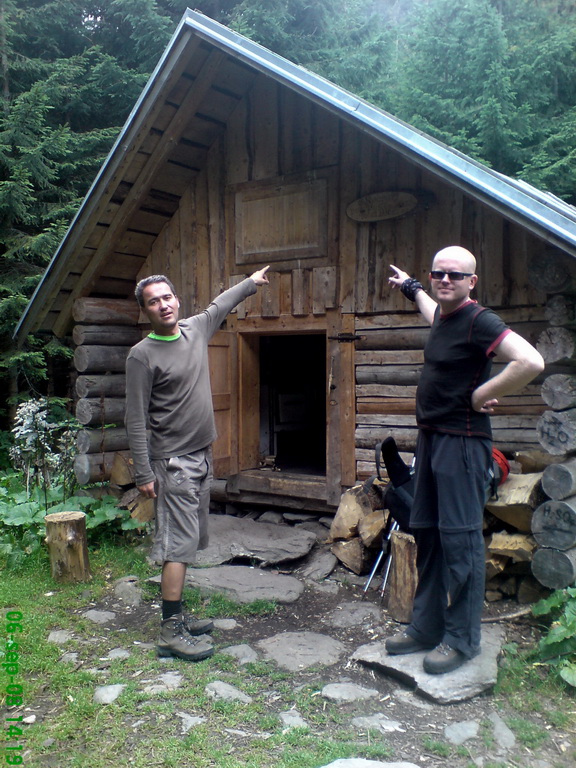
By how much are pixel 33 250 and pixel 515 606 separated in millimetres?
9077

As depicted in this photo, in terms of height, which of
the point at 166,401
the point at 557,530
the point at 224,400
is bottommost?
the point at 557,530

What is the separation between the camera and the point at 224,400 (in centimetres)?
707

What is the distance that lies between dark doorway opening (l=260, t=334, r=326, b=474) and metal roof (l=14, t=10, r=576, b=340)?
273 centimetres

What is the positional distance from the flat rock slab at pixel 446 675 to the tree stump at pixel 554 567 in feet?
2.07

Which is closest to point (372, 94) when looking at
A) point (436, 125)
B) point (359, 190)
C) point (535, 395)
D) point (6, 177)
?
point (436, 125)

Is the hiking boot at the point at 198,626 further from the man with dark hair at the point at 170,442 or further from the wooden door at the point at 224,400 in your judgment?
the wooden door at the point at 224,400

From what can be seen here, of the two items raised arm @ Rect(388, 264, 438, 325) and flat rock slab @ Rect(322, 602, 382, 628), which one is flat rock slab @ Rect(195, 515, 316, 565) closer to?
flat rock slab @ Rect(322, 602, 382, 628)

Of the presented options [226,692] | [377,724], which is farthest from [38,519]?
[377,724]

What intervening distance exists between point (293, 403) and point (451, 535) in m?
5.45

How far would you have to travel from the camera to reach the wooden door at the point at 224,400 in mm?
6904

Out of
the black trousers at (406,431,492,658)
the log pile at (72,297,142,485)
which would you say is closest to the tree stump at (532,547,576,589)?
the black trousers at (406,431,492,658)

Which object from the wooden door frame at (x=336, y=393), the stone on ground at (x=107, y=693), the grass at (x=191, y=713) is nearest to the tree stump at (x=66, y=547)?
the grass at (x=191, y=713)

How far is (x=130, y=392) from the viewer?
4.18m

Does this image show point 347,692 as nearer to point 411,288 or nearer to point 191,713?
point 191,713
